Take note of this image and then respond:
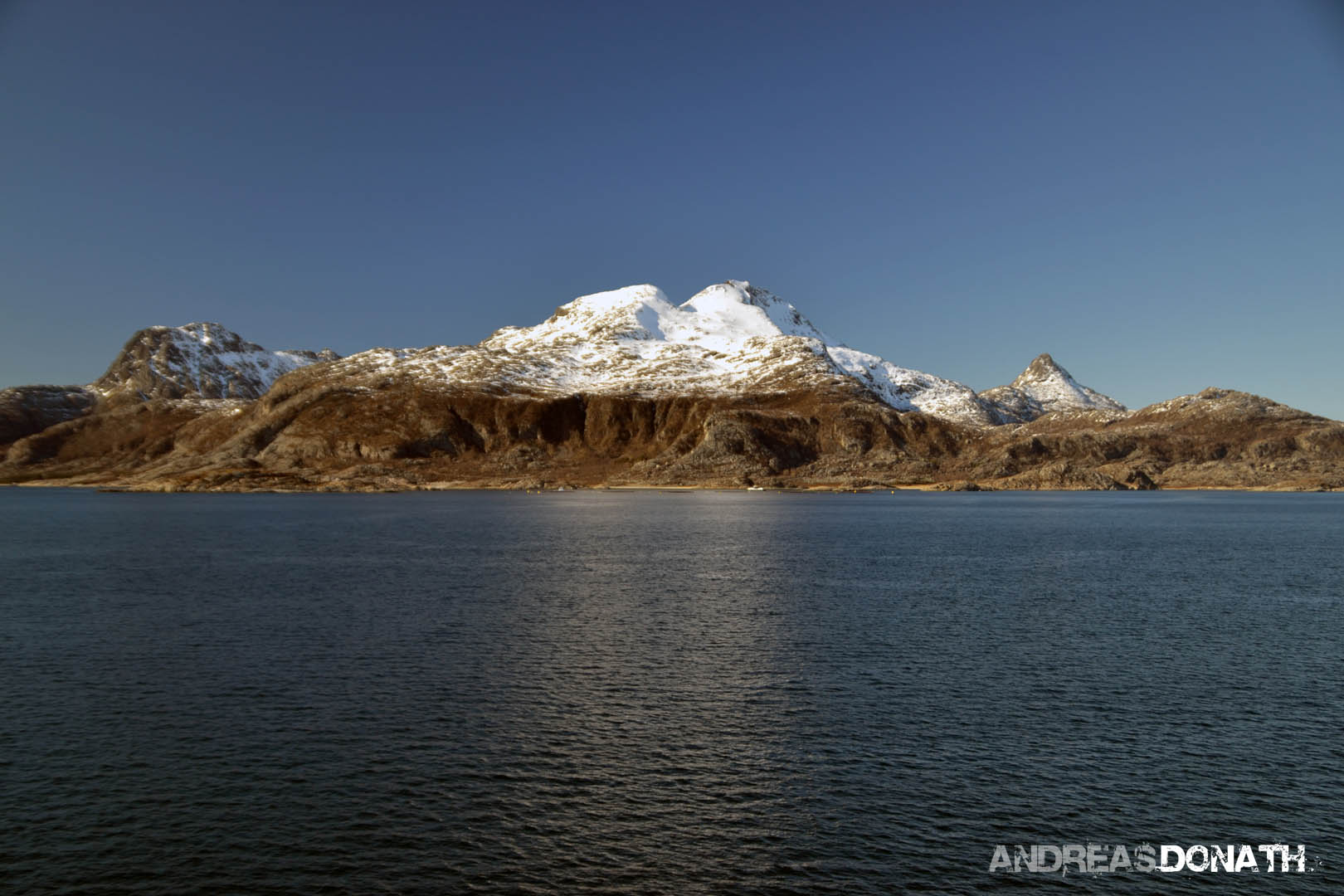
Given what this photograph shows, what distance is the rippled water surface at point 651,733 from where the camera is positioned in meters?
24.3

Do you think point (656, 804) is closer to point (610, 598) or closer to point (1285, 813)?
point (1285, 813)

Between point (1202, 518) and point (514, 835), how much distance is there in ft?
628

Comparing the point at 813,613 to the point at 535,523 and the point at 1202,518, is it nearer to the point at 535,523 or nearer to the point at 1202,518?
the point at 535,523

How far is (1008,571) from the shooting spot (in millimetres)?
88125

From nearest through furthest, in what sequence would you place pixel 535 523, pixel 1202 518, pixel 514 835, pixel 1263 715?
pixel 514 835, pixel 1263 715, pixel 535 523, pixel 1202 518

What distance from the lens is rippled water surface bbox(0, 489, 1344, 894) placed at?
24344mm

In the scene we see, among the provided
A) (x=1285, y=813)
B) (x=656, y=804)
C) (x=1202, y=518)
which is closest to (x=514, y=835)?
(x=656, y=804)

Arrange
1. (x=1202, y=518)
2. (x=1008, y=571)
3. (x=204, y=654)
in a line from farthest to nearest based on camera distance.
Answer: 1. (x=1202, y=518)
2. (x=1008, y=571)
3. (x=204, y=654)

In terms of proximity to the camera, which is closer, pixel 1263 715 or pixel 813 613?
pixel 1263 715

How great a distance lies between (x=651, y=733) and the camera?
34.5m

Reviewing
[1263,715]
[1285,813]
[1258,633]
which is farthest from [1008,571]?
[1285,813]

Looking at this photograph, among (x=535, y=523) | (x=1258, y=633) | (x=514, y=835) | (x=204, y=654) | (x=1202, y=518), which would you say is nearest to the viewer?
(x=514, y=835)

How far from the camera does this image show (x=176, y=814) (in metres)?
27.0

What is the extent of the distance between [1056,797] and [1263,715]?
15351 millimetres
